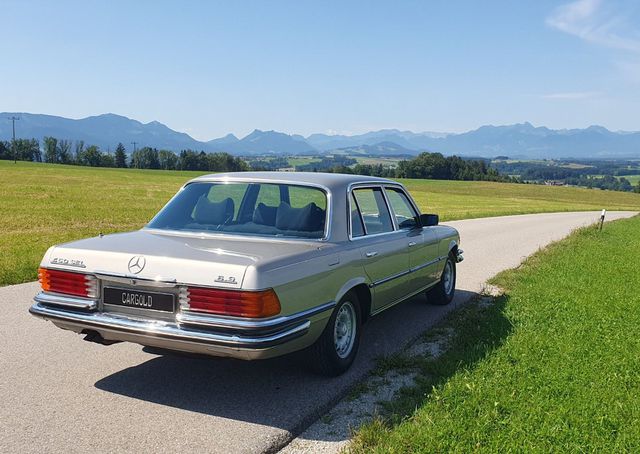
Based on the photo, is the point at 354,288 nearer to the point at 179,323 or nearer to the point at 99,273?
the point at 179,323

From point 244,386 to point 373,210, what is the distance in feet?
7.14

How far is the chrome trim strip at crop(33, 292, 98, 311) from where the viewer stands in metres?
4.13

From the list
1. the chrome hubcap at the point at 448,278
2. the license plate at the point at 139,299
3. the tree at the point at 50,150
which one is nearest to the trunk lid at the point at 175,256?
the license plate at the point at 139,299

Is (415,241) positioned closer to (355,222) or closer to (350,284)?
(355,222)

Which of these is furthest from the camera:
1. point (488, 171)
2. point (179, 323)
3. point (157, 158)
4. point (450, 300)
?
point (157, 158)

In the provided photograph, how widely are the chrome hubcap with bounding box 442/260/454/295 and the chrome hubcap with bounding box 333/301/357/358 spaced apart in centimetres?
293

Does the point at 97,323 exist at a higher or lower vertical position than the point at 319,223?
lower

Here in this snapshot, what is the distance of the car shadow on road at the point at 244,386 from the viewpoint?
3977mm

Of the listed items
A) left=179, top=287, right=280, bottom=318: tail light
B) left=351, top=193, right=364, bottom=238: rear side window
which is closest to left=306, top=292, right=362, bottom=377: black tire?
left=351, top=193, right=364, bottom=238: rear side window

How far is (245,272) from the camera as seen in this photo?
372 cm

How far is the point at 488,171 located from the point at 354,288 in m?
104

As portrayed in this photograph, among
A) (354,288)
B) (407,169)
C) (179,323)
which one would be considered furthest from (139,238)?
(407,169)

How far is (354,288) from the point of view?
4965mm

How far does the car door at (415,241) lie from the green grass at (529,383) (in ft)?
1.98
